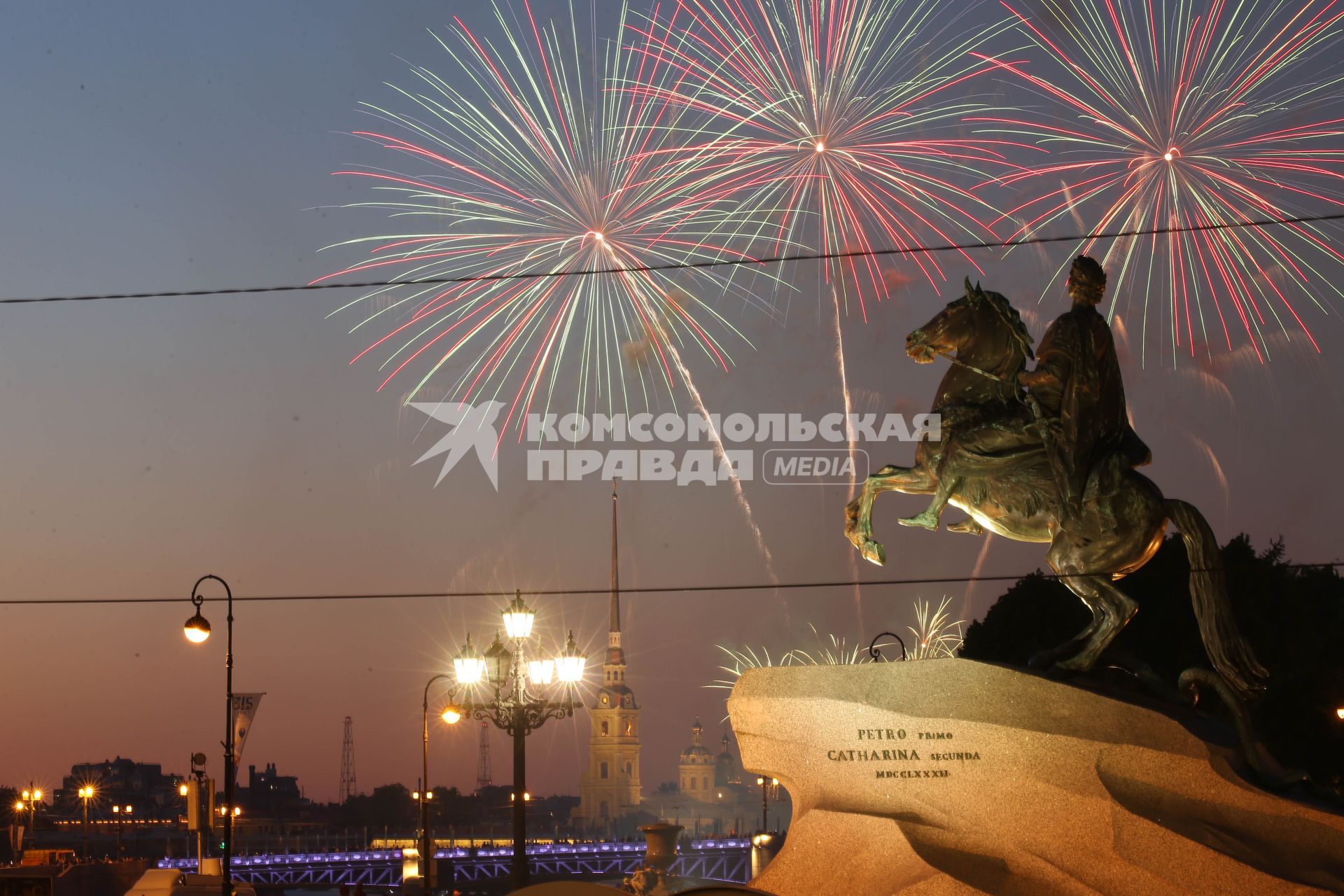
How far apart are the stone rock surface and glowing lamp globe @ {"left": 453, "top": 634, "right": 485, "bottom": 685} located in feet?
35.4

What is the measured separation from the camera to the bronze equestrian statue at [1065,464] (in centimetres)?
1385

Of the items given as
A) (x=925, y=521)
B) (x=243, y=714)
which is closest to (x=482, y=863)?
(x=243, y=714)

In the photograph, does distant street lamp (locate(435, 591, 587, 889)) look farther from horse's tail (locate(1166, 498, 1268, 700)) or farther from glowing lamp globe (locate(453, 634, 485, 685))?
horse's tail (locate(1166, 498, 1268, 700))

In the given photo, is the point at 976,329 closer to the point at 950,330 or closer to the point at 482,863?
the point at 950,330

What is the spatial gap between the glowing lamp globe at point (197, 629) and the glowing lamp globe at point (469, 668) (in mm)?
4148

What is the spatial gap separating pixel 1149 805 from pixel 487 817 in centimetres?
15795

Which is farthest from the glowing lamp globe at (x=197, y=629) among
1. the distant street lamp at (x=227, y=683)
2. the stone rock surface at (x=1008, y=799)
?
the stone rock surface at (x=1008, y=799)

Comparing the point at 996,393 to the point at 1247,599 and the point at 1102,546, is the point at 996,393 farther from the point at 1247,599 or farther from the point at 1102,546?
the point at 1247,599

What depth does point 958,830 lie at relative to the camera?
510 inches

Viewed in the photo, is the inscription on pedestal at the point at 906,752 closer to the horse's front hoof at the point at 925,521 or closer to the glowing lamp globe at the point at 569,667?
the horse's front hoof at the point at 925,521

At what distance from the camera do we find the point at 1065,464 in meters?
13.9

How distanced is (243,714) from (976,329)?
571 inches

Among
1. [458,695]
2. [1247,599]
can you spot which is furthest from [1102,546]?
[1247,599]

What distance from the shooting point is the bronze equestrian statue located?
13852mm
